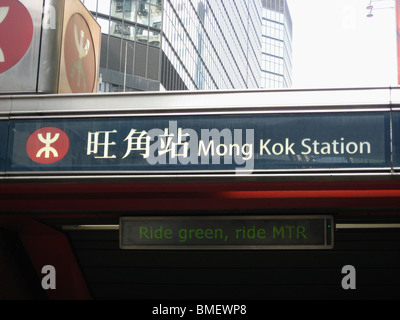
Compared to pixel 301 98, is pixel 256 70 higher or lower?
higher

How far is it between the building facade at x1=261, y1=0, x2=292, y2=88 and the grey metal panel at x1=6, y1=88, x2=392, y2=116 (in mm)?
122454

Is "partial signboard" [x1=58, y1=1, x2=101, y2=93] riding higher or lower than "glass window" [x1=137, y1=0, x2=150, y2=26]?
lower

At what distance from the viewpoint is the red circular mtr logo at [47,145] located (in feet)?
22.3

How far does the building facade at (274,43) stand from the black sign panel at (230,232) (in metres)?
122

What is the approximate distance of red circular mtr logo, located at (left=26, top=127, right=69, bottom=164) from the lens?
6797mm

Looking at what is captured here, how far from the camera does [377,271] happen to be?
925 centimetres

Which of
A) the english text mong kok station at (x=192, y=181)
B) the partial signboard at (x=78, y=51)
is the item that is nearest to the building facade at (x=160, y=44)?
the partial signboard at (x=78, y=51)

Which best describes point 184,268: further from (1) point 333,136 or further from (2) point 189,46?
(2) point 189,46

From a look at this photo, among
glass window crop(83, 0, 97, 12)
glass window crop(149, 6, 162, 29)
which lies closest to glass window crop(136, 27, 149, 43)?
glass window crop(149, 6, 162, 29)

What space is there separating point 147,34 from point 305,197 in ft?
137

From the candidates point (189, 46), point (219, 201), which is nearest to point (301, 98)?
point (219, 201)

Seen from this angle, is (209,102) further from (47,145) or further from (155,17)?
(155,17)

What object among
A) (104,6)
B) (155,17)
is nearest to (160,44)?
(155,17)

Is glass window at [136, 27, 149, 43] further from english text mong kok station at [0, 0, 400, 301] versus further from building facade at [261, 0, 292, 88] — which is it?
building facade at [261, 0, 292, 88]
